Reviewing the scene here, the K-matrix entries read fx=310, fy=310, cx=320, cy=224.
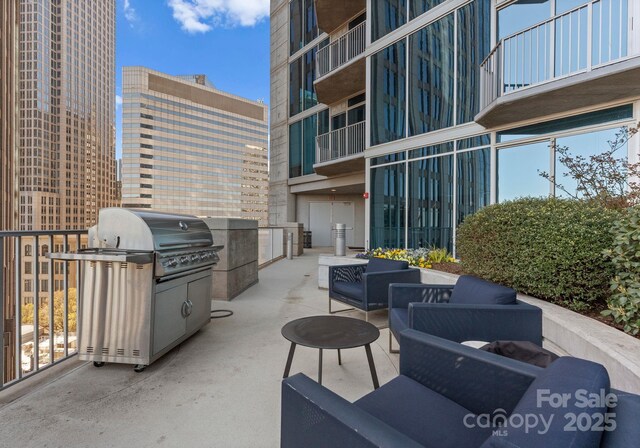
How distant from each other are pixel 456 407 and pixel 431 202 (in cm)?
689

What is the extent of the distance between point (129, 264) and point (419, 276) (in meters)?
3.37

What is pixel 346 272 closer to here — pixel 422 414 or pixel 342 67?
pixel 422 414

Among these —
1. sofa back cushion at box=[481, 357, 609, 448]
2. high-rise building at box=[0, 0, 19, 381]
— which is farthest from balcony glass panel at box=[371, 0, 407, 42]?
high-rise building at box=[0, 0, 19, 381]

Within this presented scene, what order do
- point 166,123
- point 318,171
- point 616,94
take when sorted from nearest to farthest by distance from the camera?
point 616,94, point 318,171, point 166,123

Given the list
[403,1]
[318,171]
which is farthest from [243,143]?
[403,1]

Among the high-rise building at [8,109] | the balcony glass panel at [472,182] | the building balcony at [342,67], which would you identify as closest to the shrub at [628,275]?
the balcony glass panel at [472,182]

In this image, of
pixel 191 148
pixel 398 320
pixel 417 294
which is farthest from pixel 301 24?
pixel 191 148

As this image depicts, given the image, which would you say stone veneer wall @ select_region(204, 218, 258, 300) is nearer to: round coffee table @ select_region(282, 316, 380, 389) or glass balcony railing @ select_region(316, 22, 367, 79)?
round coffee table @ select_region(282, 316, 380, 389)

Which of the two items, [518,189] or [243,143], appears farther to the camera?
[243,143]

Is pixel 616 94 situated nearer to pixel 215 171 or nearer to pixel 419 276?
pixel 419 276

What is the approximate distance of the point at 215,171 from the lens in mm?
59781

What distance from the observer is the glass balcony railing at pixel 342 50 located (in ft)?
35.3

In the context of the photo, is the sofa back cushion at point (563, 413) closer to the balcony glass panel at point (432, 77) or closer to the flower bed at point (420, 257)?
the flower bed at point (420, 257)

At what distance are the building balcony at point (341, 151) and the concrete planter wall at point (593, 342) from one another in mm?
8688
